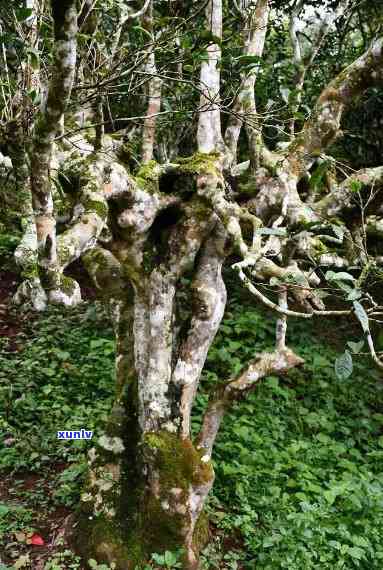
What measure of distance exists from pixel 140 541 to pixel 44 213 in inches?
94.3

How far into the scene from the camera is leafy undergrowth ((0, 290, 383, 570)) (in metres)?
3.48

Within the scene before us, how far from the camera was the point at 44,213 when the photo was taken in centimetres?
213

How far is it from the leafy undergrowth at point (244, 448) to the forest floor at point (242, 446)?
12mm

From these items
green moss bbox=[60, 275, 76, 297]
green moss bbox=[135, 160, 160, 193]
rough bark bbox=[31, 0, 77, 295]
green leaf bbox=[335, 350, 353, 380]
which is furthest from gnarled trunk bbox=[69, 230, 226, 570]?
green leaf bbox=[335, 350, 353, 380]

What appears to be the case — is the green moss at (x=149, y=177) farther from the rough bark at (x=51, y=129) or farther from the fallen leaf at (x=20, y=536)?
the fallen leaf at (x=20, y=536)

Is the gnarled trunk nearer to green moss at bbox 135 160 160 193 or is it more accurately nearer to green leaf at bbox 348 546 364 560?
green moss at bbox 135 160 160 193

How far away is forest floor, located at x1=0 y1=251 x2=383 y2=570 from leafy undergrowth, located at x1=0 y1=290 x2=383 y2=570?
12mm

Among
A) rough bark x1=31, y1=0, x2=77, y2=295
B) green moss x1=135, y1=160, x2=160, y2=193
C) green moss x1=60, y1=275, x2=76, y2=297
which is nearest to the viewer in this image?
rough bark x1=31, y1=0, x2=77, y2=295

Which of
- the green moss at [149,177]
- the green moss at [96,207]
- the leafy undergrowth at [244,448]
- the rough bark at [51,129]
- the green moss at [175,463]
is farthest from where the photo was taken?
the leafy undergrowth at [244,448]

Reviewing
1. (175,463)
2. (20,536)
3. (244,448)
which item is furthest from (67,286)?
(244,448)

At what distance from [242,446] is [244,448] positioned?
0.20ft

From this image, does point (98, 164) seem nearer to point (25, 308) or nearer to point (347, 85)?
point (347, 85)

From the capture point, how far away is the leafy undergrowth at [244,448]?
348cm

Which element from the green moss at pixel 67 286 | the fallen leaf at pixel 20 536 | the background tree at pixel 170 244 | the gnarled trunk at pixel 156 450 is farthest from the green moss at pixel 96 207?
the fallen leaf at pixel 20 536
